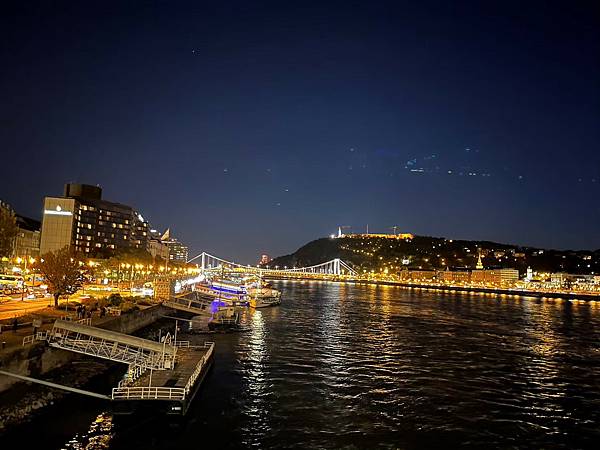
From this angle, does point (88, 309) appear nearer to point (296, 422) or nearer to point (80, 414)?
point (80, 414)

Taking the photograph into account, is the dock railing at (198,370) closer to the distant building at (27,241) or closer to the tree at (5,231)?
the tree at (5,231)

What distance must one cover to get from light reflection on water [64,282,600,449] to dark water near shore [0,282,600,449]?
0.07m

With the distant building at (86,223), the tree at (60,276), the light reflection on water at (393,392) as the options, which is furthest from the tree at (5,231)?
the distant building at (86,223)

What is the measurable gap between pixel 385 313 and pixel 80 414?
5410cm

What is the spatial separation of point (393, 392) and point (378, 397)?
1420 mm

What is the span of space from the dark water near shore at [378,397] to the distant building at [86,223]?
8693 centimetres

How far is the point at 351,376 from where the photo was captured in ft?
93.4

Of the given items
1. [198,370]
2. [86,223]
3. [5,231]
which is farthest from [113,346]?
[86,223]

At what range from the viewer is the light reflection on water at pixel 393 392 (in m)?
19.1

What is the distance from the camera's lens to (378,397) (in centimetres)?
2412

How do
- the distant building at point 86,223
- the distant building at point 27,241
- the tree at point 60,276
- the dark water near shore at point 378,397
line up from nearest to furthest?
the dark water near shore at point 378,397 < the tree at point 60,276 < the distant building at point 27,241 < the distant building at point 86,223

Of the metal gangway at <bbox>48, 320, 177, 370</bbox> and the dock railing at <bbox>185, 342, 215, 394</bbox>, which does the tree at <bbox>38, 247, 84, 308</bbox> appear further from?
the dock railing at <bbox>185, 342, 215, 394</bbox>

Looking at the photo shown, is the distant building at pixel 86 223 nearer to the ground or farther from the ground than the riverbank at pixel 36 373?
farther from the ground

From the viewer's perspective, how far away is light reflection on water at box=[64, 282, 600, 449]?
62.6 ft
